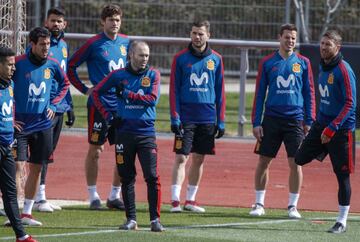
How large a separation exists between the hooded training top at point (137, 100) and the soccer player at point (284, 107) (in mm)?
1774

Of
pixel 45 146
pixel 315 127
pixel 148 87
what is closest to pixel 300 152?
pixel 315 127

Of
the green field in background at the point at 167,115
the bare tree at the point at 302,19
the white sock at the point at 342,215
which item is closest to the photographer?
the white sock at the point at 342,215

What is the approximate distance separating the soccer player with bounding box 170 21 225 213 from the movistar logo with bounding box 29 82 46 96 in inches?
66.6

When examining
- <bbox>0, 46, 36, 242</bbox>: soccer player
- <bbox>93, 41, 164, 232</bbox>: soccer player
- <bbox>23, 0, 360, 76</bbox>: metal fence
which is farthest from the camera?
<bbox>23, 0, 360, 76</bbox>: metal fence

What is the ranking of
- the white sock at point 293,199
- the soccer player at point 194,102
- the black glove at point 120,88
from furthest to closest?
1. the soccer player at point 194,102
2. the white sock at point 293,199
3. the black glove at point 120,88

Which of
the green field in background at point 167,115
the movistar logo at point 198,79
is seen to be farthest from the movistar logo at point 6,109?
the green field in background at point 167,115

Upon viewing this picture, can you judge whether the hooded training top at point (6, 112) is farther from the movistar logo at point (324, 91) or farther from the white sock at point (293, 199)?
the white sock at point (293, 199)

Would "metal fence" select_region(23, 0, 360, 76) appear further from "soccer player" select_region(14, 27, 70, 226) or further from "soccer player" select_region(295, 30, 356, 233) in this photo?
"soccer player" select_region(14, 27, 70, 226)

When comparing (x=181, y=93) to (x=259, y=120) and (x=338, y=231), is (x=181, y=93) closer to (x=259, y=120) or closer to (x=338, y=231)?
(x=259, y=120)

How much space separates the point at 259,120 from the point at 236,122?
343 inches

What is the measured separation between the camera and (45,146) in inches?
499

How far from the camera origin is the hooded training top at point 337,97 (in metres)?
12.4

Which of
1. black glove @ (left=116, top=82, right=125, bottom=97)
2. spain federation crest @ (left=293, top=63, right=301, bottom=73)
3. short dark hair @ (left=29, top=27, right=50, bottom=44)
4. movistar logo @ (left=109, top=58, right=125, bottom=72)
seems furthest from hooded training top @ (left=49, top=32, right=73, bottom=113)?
spain federation crest @ (left=293, top=63, right=301, bottom=73)

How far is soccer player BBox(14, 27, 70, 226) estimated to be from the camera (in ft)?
41.0
